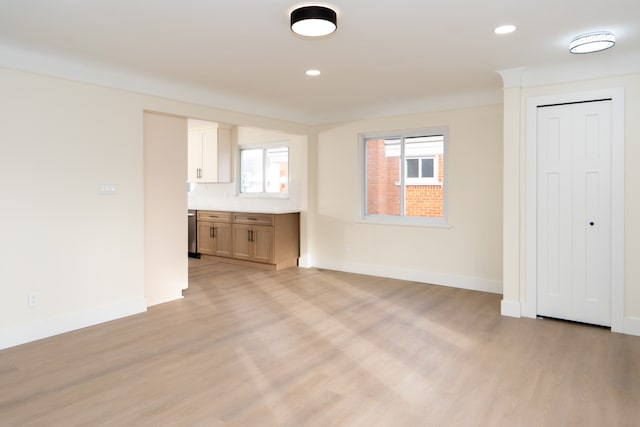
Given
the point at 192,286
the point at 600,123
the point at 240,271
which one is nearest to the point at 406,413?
the point at 600,123

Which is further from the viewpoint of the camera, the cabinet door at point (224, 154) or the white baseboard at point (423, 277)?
the cabinet door at point (224, 154)

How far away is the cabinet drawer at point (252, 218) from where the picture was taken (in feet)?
20.5

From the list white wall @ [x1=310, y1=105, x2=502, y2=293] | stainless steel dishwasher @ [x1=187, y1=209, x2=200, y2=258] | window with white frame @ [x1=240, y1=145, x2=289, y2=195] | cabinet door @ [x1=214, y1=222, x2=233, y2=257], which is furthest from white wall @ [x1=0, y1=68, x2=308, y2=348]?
stainless steel dishwasher @ [x1=187, y1=209, x2=200, y2=258]

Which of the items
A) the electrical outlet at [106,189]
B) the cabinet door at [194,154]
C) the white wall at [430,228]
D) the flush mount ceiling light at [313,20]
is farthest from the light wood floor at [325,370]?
the cabinet door at [194,154]

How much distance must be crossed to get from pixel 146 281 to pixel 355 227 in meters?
2.94

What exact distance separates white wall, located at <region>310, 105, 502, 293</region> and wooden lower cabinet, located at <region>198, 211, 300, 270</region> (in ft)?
1.20

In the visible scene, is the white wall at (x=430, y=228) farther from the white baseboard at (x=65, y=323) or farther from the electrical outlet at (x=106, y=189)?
the electrical outlet at (x=106, y=189)

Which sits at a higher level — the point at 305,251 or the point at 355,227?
the point at 355,227

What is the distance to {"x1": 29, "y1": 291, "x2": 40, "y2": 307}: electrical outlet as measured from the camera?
11.1 feet

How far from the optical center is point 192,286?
5242mm

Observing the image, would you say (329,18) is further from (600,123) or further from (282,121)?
(282,121)

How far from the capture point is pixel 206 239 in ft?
23.2

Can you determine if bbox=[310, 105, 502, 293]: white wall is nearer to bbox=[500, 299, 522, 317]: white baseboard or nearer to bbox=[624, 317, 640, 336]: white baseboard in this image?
bbox=[500, 299, 522, 317]: white baseboard

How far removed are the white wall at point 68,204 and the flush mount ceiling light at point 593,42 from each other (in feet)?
12.3
